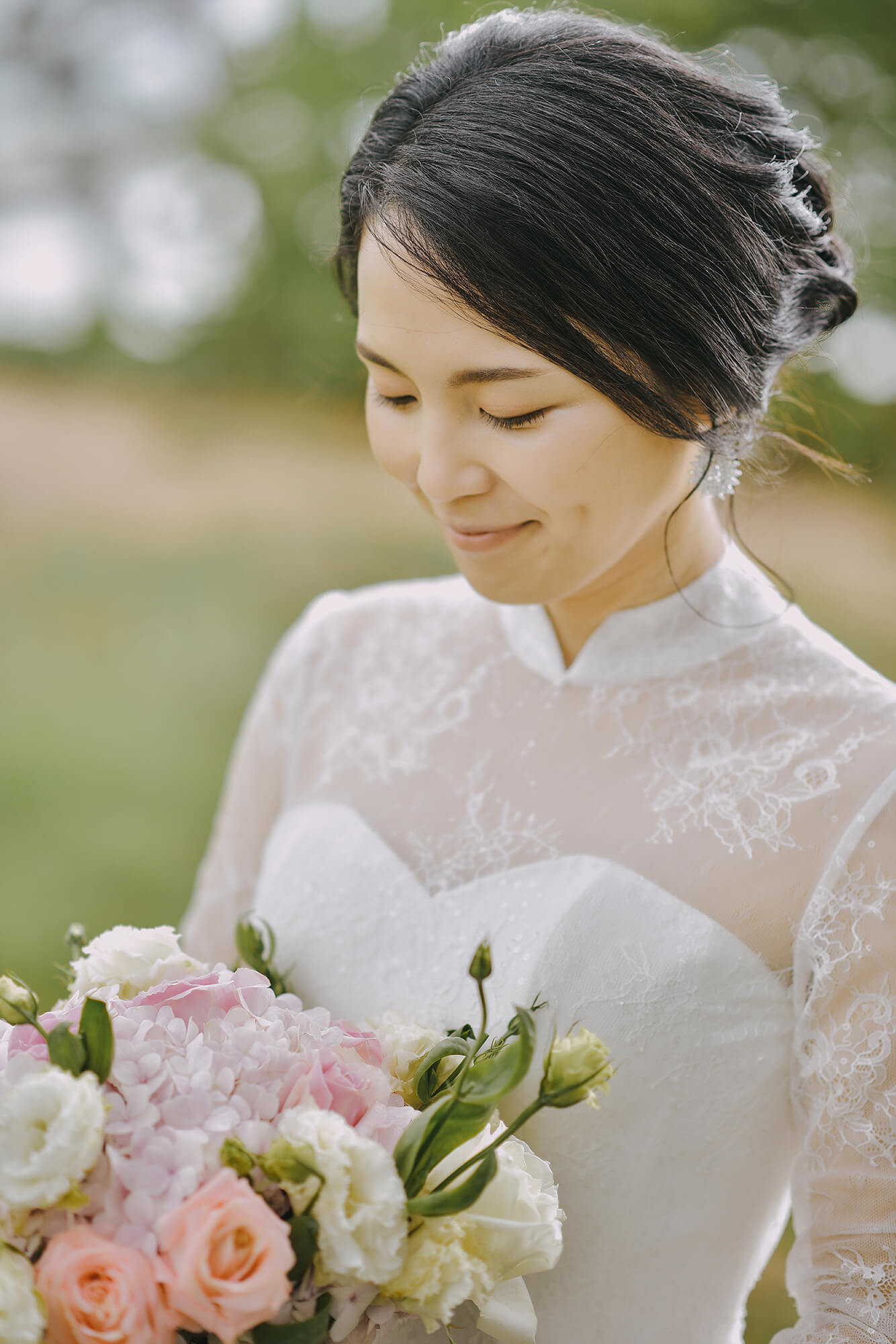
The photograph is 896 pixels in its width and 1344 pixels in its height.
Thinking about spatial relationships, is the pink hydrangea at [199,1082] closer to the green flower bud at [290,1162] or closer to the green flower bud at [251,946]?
the green flower bud at [290,1162]

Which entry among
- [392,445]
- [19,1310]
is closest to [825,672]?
[392,445]

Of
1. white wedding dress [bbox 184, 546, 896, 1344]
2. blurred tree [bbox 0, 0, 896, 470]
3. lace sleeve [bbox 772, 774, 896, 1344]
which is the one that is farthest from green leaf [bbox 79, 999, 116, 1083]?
blurred tree [bbox 0, 0, 896, 470]

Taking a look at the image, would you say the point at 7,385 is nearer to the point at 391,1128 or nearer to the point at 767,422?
the point at 767,422

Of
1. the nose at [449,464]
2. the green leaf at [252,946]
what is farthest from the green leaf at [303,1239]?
the nose at [449,464]

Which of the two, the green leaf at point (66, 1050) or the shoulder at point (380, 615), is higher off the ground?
the green leaf at point (66, 1050)

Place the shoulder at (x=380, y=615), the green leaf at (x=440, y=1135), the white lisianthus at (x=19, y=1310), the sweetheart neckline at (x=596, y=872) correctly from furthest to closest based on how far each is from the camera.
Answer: the shoulder at (x=380, y=615) → the sweetheart neckline at (x=596, y=872) → the green leaf at (x=440, y=1135) → the white lisianthus at (x=19, y=1310)

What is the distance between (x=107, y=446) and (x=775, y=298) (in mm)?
3260

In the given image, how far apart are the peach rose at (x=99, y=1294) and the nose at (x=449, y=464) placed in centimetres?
72

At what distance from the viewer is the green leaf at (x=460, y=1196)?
0.83m

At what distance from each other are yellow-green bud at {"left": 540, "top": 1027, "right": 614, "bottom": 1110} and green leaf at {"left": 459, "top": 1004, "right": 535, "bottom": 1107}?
2 cm

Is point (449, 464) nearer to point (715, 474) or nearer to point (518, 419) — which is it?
point (518, 419)

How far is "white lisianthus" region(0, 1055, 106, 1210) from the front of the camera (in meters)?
0.77

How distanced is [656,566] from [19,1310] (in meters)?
0.99

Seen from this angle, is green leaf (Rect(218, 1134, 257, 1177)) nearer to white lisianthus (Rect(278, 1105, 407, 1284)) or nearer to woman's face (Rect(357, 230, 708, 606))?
white lisianthus (Rect(278, 1105, 407, 1284))
